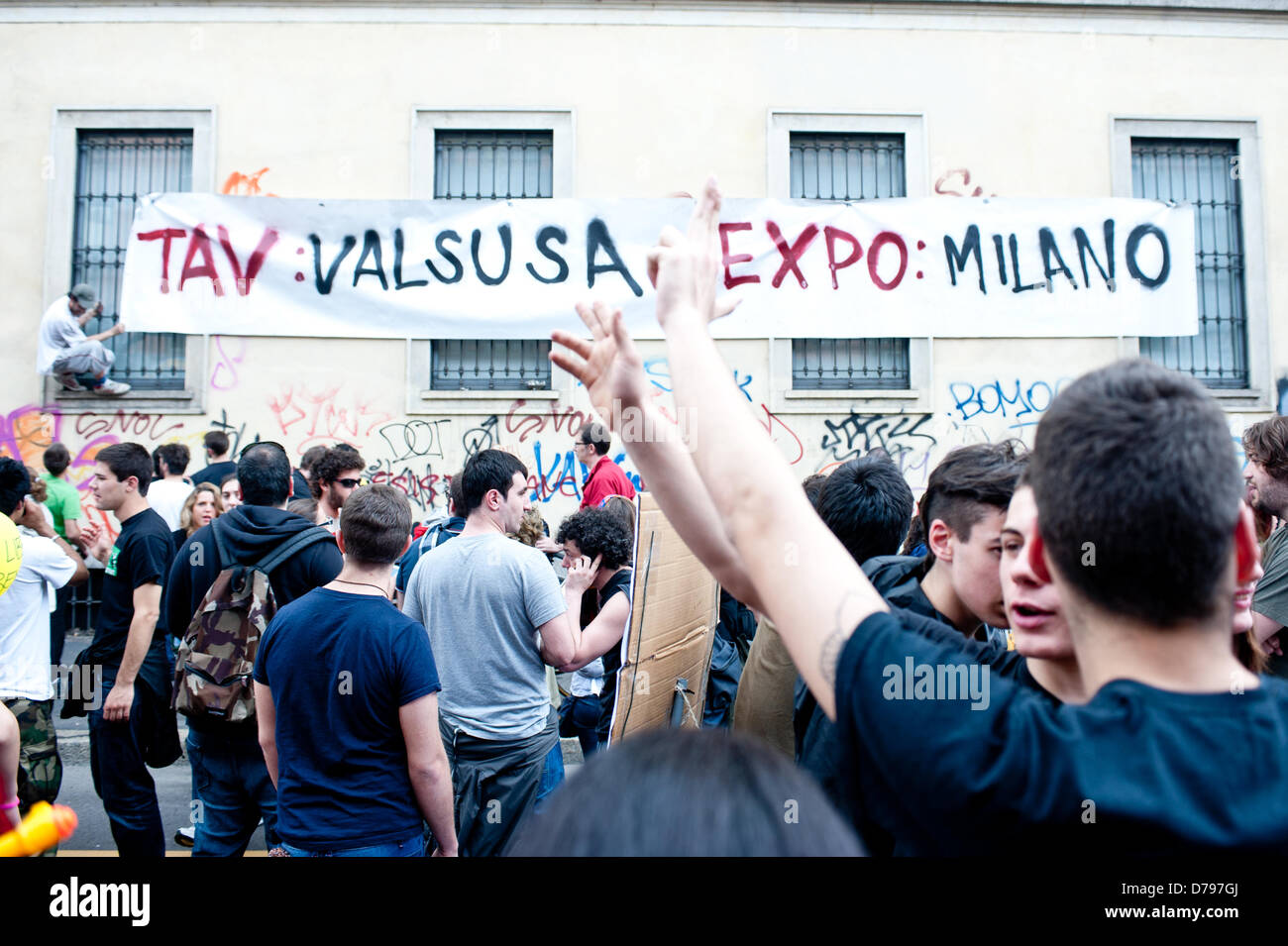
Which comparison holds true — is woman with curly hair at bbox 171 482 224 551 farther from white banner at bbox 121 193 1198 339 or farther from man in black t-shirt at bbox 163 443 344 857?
white banner at bbox 121 193 1198 339

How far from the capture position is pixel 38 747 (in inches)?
146

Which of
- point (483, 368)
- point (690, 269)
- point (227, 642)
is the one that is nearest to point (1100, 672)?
point (690, 269)

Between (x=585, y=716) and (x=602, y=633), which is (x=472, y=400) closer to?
(x=585, y=716)

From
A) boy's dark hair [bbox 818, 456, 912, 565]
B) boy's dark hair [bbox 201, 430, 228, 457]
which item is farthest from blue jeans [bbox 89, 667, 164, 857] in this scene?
boy's dark hair [bbox 201, 430, 228, 457]

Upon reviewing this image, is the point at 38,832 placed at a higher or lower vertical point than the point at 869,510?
lower

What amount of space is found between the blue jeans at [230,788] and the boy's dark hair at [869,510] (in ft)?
7.58

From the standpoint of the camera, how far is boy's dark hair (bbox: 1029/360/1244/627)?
35.9 inches

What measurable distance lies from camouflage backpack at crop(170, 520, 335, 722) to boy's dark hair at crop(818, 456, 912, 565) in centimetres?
212

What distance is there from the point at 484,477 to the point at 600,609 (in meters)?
0.79

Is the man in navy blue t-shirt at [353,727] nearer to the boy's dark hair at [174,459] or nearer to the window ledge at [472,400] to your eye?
the boy's dark hair at [174,459]

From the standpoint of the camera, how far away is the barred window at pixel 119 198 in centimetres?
947

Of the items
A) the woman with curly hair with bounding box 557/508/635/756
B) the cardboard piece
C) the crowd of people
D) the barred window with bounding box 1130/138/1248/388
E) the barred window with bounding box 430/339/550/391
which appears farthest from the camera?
the barred window with bounding box 1130/138/1248/388

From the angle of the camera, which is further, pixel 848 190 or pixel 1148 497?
pixel 848 190
